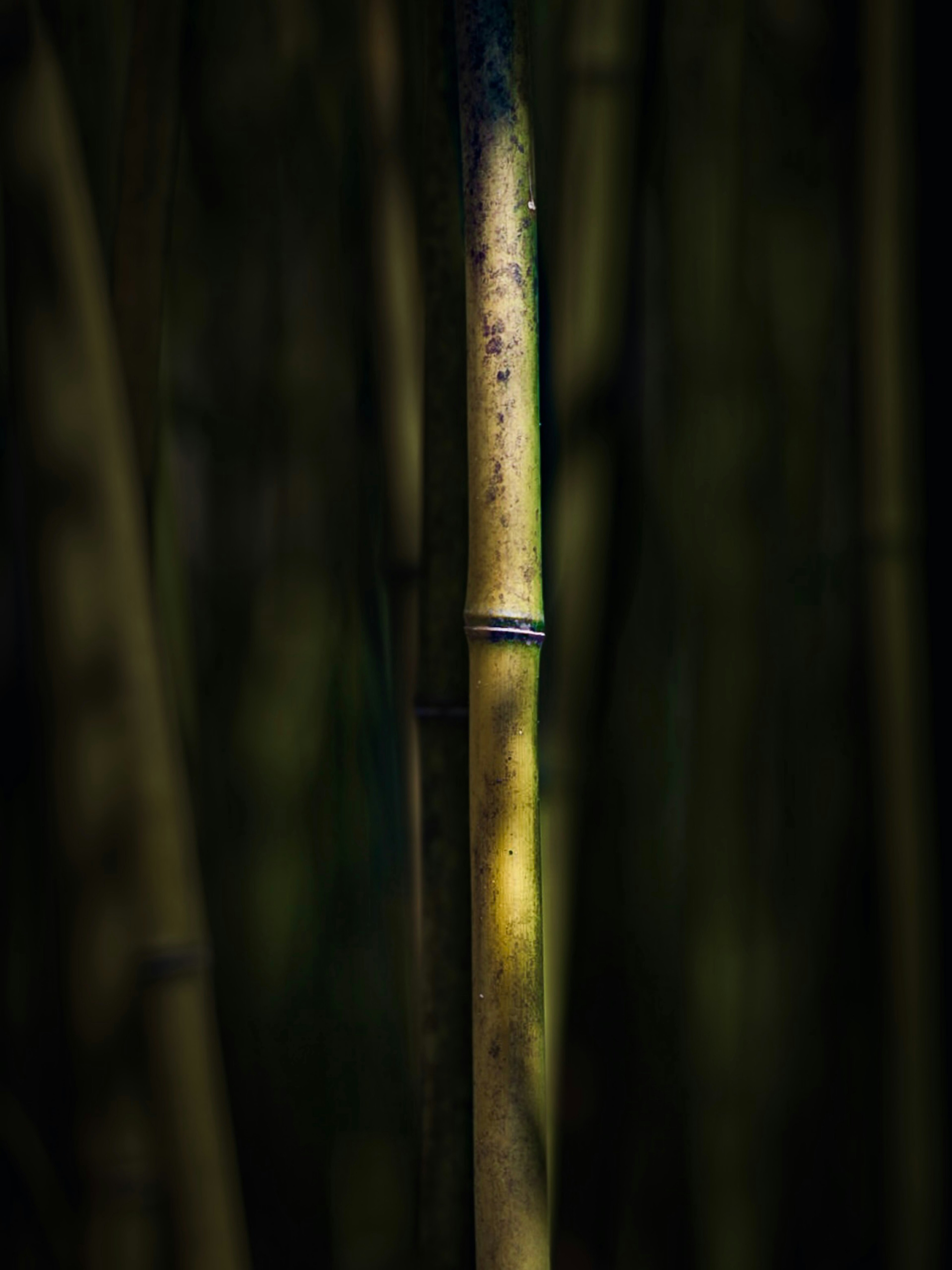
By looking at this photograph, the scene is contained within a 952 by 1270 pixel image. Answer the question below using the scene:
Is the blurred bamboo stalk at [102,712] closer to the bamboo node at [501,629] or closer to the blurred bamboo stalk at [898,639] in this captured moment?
the bamboo node at [501,629]

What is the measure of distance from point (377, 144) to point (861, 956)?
575 millimetres

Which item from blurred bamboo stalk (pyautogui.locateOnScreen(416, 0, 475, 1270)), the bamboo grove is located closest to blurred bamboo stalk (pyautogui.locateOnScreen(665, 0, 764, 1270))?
the bamboo grove

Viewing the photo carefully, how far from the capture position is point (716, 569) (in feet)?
2.21

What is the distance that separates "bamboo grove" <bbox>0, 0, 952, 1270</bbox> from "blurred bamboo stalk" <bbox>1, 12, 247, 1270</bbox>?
0.04 metres

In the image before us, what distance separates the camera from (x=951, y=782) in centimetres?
66

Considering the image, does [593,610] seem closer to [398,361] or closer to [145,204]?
[398,361]

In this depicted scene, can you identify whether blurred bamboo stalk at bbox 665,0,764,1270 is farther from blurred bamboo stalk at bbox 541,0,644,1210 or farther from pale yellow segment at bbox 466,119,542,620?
pale yellow segment at bbox 466,119,542,620

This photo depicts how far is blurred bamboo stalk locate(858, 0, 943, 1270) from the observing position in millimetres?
632

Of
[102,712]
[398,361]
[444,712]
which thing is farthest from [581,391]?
[102,712]

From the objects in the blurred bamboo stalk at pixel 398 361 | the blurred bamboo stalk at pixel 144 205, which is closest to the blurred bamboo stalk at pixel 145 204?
the blurred bamboo stalk at pixel 144 205

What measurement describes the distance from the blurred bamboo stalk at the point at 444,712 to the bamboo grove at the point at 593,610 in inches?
1.6

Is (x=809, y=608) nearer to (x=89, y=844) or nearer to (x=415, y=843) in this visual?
(x=415, y=843)

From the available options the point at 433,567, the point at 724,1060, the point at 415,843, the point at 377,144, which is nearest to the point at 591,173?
the point at 377,144

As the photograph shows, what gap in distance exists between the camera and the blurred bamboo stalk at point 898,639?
24.9 inches
